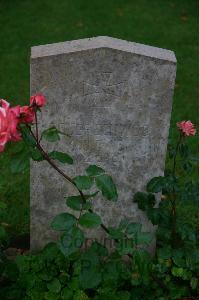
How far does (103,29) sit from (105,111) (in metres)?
4.12

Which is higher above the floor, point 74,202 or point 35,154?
point 35,154

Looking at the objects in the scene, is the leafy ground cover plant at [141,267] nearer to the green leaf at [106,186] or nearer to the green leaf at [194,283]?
the green leaf at [194,283]

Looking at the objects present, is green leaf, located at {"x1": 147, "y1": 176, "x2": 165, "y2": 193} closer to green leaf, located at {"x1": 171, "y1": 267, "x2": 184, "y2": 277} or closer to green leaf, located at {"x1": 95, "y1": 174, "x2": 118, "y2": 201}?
green leaf, located at {"x1": 171, "y1": 267, "x2": 184, "y2": 277}

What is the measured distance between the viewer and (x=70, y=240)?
256 cm

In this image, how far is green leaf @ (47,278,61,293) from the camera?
3152 mm

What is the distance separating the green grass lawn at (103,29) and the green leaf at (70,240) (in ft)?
7.30

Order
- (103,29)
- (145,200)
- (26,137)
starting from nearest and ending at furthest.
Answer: (26,137) → (145,200) → (103,29)

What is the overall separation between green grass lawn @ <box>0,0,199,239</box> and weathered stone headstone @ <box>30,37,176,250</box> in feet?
4.92

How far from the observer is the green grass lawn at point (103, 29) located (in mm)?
5715

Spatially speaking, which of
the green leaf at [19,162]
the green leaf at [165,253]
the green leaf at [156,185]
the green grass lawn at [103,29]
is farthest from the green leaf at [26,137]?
the green grass lawn at [103,29]

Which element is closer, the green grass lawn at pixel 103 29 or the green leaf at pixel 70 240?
the green leaf at pixel 70 240

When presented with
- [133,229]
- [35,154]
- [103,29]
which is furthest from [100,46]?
[103,29]

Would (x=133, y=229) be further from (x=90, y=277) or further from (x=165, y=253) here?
(x=165, y=253)

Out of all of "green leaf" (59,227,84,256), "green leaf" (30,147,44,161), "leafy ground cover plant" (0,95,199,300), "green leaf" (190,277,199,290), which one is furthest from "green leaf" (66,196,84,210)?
"green leaf" (190,277,199,290)
